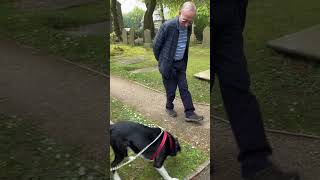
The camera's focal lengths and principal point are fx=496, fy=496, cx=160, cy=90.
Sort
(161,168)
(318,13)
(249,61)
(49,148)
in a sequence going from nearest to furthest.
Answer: (318,13) → (249,61) → (49,148) → (161,168)

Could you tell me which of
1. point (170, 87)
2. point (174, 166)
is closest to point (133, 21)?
point (170, 87)

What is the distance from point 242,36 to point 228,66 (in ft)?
0.46

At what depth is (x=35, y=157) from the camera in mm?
2080

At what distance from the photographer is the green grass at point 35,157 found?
2041 mm

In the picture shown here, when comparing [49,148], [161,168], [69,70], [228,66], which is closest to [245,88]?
[228,66]

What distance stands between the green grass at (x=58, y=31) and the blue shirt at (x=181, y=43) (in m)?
2.22

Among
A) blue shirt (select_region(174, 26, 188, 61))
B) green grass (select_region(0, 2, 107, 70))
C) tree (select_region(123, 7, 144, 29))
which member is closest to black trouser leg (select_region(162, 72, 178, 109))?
blue shirt (select_region(174, 26, 188, 61))

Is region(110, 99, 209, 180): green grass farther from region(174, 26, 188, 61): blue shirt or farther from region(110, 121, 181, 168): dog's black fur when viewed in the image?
region(174, 26, 188, 61): blue shirt

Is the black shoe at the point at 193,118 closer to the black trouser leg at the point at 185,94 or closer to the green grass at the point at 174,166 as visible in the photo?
the black trouser leg at the point at 185,94

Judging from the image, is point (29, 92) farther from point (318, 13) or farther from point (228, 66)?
point (318, 13)

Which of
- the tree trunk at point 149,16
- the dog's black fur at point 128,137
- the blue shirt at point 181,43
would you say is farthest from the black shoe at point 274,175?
the tree trunk at point 149,16

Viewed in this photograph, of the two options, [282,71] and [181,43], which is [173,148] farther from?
[282,71]

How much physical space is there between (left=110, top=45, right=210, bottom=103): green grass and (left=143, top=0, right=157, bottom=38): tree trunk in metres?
0.50

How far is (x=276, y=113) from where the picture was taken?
6.54 ft
